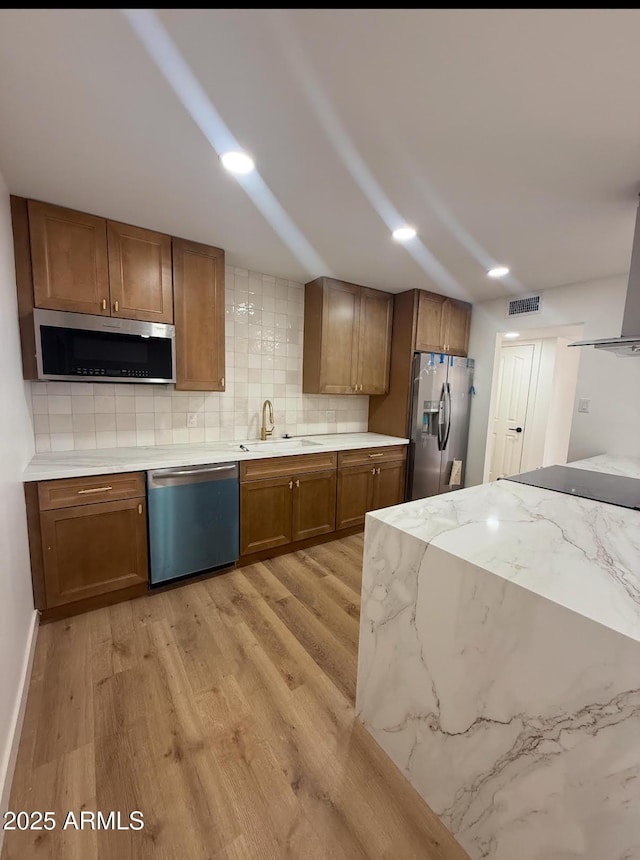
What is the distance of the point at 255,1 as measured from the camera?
88cm

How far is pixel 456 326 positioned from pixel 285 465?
2432 mm

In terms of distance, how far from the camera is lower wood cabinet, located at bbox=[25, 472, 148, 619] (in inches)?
75.6

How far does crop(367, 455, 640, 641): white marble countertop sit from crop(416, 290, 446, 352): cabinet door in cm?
212

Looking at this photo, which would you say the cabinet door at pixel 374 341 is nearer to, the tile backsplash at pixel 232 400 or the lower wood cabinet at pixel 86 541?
the tile backsplash at pixel 232 400

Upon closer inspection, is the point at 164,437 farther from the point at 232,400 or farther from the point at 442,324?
the point at 442,324

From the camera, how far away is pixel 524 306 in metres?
3.39

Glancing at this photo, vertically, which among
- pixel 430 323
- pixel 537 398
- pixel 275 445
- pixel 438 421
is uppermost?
pixel 430 323

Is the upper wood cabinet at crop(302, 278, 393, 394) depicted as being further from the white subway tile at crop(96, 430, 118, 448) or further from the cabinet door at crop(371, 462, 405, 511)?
the white subway tile at crop(96, 430, 118, 448)

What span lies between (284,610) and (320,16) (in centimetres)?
258

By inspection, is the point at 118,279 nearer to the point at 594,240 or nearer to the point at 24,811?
the point at 24,811

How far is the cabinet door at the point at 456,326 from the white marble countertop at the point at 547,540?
7.69 ft

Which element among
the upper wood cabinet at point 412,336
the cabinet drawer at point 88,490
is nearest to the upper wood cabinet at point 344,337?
the upper wood cabinet at point 412,336

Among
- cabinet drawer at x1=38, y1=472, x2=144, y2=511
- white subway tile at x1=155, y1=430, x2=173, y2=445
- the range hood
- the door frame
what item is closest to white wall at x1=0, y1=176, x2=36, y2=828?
cabinet drawer at x1=38, y1=472, x2=144, y2=511

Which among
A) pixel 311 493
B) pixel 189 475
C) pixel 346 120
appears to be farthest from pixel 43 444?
pixel 346 120
